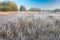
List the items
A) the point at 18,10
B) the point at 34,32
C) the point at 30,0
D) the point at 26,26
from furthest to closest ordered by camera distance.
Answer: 1. the point at 18,10
2. the point at 30,0
3. the point at 26,26
4. the point at 34,32

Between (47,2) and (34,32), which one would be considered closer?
(34,32)

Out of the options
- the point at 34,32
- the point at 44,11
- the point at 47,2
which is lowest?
the point at 34,32

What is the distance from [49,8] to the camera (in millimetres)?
3713

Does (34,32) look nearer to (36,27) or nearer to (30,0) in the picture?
(36,27)

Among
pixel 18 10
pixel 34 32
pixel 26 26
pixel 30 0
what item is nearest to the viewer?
pixel 34 32

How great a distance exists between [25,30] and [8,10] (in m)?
1.59

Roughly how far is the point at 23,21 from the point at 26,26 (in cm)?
15

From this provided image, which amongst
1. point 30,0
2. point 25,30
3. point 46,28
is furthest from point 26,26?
point 30,0

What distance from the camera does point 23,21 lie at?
Answer: 2488 mm

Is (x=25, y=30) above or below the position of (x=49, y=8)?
below

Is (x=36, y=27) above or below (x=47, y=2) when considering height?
below

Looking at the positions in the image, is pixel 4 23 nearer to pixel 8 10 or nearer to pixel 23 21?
pixel 23 21

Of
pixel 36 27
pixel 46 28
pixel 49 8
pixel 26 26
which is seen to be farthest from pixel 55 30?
pixel 49 8

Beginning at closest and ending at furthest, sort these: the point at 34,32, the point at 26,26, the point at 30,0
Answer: the point at 34,32
the point at 26,26
the point at 30,0
